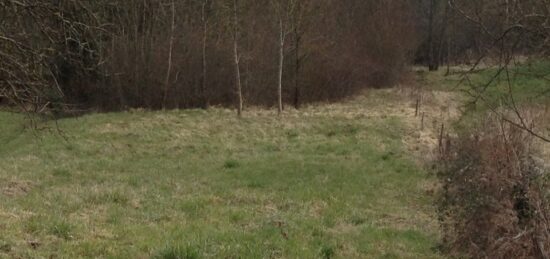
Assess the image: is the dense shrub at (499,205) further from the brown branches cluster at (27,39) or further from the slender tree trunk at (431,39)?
the slender tree trunk at (431,39)

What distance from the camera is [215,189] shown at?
12461mm

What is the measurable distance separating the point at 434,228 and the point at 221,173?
6.20 metres

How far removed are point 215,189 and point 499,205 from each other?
6.45 meters

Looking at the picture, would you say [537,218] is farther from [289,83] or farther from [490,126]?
[289,83]

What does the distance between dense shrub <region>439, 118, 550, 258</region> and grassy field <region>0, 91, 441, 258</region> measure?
0.65m

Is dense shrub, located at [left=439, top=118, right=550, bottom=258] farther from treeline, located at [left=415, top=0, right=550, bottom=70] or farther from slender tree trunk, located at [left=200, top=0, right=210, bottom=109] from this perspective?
slender tree trunk, located at [left=200, top=0, right=210, bottom=109]

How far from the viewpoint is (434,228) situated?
9.58 metres

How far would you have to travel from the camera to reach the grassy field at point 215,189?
784cm

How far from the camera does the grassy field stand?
784cm

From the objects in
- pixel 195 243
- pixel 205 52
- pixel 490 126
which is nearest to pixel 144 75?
pixel 205 52

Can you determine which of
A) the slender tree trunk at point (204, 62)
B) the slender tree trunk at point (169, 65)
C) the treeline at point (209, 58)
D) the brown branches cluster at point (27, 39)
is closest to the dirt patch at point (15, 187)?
the brown branches cluster at point (27, 39)

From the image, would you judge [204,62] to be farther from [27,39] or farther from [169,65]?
[27,39]

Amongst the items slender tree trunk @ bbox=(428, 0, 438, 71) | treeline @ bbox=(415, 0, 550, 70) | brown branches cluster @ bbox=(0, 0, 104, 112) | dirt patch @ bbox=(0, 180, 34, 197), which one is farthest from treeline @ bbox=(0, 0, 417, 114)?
slender tree trunk @ bbox=(428, 0, 438, 71)

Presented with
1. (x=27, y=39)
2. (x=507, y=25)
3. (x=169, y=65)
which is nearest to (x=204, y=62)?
(x=169, y=65)
